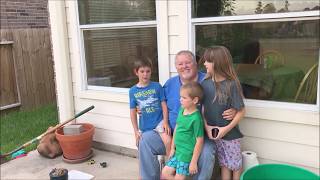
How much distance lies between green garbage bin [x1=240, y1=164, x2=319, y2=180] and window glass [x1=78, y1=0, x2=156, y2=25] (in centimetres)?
167

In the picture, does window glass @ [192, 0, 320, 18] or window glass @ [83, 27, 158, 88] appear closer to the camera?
window glass @ [192, 0, 320, 18]

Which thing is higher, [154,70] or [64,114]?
[154,70]

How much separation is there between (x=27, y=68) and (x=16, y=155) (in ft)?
9.29

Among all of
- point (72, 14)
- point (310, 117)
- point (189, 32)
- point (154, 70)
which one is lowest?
point (310, 117)

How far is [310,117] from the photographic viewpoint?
2443mm

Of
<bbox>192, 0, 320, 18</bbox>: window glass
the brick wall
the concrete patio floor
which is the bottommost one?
the concrete patio floor

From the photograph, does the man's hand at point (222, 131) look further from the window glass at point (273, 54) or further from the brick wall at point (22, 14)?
the brick wall at point (22, 14)

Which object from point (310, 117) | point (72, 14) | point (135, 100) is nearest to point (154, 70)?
point (135, 100)

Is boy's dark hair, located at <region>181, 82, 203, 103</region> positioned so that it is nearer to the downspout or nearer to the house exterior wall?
the house exterior wall

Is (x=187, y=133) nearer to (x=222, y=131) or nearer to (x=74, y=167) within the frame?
(x=222, y=131)

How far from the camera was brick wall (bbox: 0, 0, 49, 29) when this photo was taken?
6566mm

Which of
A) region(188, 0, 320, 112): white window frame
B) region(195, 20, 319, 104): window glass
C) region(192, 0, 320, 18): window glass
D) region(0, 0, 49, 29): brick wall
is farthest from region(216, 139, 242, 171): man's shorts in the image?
region(0, 0, 49, 29): brick wall

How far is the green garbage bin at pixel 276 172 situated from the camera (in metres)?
2.29

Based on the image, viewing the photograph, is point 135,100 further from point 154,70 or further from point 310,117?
point 310,117
